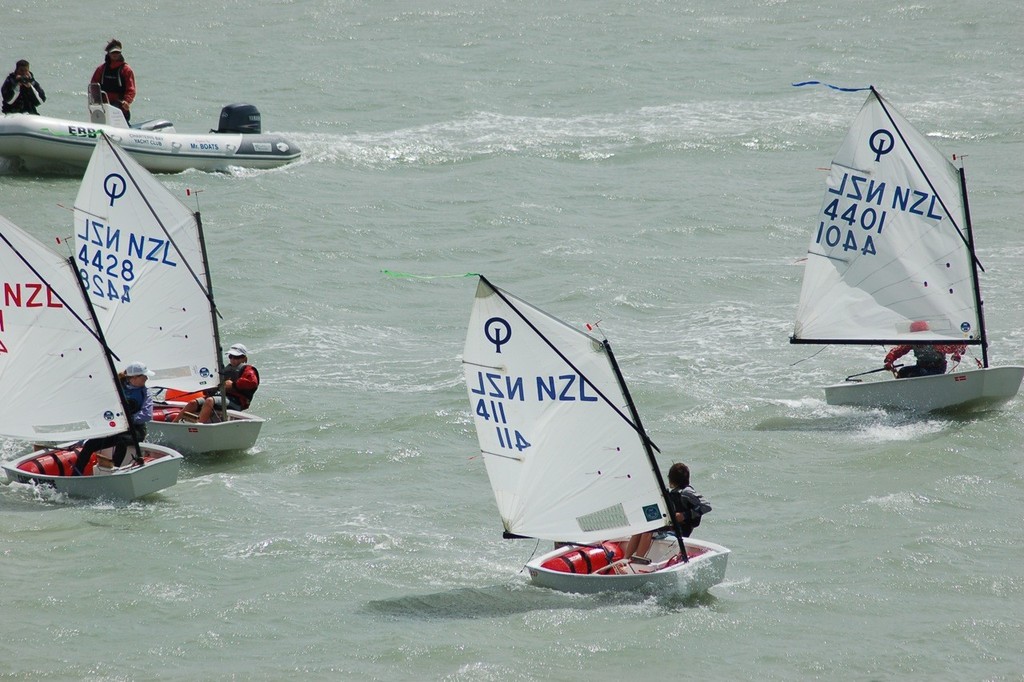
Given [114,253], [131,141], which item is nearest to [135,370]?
[114,253]

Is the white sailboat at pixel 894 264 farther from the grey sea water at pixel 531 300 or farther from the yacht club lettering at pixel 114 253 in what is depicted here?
the yacht club lettering at pixel 114 253

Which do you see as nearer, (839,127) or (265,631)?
(265,631)

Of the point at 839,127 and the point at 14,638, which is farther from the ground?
the point at 839,127

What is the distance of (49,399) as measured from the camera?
48.4 feet

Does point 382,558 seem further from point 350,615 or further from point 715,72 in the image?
point 715,72

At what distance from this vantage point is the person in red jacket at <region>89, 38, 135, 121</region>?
2712 centimetres

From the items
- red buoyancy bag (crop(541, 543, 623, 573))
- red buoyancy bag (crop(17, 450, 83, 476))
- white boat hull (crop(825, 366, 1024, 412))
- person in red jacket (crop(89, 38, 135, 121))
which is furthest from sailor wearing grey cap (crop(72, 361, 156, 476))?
person in red jacket (crop(89, 38, 135, 121))

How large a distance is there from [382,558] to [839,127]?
80.1 feet

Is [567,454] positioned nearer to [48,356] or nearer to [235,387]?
[235,387]

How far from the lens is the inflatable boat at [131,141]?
27.2m

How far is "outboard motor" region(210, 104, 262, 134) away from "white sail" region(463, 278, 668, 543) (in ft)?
61.3

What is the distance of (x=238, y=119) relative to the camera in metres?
29.4

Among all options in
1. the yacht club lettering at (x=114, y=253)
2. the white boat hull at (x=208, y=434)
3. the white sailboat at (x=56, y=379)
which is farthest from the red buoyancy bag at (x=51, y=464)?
the yacht club lettering at (x=114, y=253)

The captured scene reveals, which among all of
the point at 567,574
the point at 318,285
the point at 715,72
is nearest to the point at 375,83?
the point at 715,72
